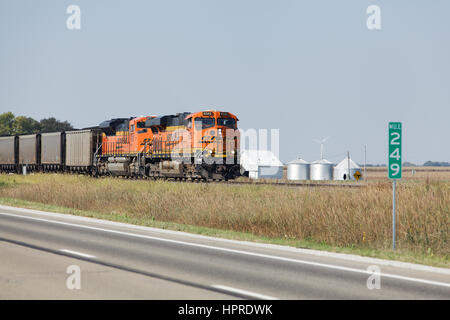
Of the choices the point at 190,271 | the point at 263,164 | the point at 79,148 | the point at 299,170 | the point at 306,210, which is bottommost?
the point at 190,271

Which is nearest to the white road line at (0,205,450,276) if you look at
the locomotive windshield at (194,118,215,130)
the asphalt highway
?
the asphalt highway

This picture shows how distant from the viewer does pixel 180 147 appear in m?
34.8

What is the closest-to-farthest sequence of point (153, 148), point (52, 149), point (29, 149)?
point (153, 148)
point (52, 149)
point (29, 149)

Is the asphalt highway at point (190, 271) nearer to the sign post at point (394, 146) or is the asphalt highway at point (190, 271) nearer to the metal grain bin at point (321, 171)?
the sign post at point (394, 146)

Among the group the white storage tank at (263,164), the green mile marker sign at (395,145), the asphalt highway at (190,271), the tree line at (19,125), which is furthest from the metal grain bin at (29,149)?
the tree line at (19,125)

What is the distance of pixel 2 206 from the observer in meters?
25.1

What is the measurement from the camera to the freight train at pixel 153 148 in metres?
33.5

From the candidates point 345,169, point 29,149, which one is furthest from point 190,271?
point 345,169

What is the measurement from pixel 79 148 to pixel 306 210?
32.6 m

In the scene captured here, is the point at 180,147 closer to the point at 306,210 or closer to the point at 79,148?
the point at 79,148

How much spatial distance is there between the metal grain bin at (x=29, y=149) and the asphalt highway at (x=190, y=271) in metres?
40.6

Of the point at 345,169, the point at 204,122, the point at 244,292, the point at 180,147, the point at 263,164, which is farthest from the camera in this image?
the point at 263,164
